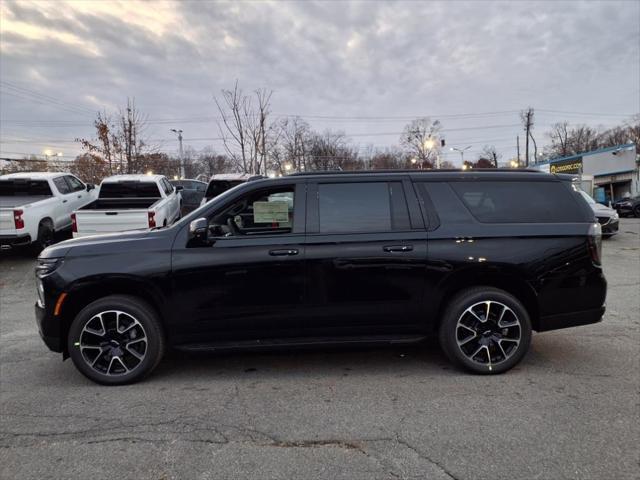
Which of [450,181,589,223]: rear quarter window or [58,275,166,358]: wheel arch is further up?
[450,181,589,223]: rear quarter window

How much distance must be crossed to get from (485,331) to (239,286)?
231cm

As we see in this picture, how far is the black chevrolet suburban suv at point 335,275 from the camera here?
3918 millimetres

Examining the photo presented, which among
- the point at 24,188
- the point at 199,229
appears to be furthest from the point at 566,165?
the point at 199,229

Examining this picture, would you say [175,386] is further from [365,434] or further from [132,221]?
[132,221]

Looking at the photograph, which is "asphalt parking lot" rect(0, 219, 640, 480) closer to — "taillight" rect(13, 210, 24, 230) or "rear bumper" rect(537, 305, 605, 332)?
"rear bumper" rect(537, 305, 605, 332)

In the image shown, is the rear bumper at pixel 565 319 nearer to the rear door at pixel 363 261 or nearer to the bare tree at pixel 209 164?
the rear door at pixel 363 261

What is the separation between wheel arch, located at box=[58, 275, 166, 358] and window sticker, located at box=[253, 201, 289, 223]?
1.15 metres

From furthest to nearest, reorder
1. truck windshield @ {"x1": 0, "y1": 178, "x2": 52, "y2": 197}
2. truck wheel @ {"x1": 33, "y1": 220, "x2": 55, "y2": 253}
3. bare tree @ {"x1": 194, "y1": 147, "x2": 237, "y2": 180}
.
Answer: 1. bare tree @ {"x1": 194, "y1": 147, "x2": 237, "y2": 180}
2. truck windshield @ {"x1": 0, "y1": 178, "x2": 52, "y2": 197}
3. truck wheel @ {"x1": 33, "y1": 220, "x2": 55, "y2": 253}

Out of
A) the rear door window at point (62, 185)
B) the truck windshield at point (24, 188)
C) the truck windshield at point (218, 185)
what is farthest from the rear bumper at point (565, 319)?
the rear door window at point (62, 185)

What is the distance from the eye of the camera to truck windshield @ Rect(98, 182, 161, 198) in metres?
12.0

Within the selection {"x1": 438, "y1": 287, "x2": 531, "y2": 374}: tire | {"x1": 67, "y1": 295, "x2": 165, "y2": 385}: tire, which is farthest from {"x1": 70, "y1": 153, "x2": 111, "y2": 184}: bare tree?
{"x1": 438, "y1": 287, "x2": 531, "y2": 374}: tire

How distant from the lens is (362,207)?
4.10m

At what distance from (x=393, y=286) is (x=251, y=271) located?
130 cm

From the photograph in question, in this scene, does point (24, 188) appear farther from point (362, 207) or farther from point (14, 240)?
point (362, 207)
